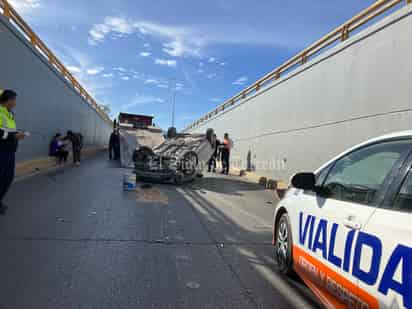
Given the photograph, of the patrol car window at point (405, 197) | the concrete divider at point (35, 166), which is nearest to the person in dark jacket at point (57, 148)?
the concrete divider at point (35, 166)

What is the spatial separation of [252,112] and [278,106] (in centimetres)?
304

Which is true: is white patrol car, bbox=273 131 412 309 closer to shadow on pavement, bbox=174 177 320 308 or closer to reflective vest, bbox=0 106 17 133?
shadow on pavement, bbox=174 177 320 308

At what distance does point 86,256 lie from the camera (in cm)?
361

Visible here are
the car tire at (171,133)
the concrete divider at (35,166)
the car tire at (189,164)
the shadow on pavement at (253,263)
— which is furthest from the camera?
the car tire at (171,133)

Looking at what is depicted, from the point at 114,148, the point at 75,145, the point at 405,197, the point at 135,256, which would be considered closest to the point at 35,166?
the point at 75,145

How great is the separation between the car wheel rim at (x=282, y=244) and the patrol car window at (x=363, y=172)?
2.77 ft

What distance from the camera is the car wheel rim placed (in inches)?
131

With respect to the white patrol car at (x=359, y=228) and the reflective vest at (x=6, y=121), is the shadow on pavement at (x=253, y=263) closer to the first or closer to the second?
the white patrol car at (x=359, y=228)

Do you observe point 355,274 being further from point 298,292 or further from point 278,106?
point 278,106

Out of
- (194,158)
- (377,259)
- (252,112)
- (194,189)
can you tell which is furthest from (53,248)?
(252,112)

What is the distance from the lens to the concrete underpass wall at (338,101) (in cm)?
611

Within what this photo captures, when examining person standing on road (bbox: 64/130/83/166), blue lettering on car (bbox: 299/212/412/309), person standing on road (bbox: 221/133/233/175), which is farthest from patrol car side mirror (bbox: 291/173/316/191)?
person standing on road (bbox: 64/130/83/166)

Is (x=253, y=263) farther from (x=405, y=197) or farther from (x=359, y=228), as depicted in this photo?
(x=405, y=197)

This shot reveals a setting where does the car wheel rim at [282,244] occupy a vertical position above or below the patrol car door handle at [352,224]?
below
